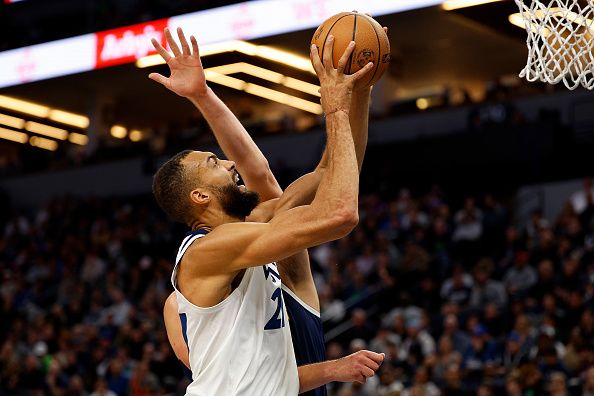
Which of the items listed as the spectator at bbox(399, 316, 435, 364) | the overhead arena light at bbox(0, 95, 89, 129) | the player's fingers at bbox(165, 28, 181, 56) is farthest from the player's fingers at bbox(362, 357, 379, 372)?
the overhead arena light at bbox(0, 95, 89, 129)

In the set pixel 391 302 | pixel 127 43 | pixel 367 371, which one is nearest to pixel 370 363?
pixel 367 371

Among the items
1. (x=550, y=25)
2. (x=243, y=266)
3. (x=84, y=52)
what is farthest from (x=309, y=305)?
(x=84, y=52)

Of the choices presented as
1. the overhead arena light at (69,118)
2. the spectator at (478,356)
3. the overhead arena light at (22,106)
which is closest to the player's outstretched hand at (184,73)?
the spectator at (478,356)

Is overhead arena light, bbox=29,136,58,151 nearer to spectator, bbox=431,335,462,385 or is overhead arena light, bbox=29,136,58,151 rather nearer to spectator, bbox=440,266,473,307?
spectator, bbox=440,266,473,307

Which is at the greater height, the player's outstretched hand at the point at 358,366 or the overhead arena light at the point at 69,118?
the overhead arena light at the point at 69,118

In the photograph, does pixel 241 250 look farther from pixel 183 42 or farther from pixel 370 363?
pixel 183 42

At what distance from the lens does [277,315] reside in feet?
10.7

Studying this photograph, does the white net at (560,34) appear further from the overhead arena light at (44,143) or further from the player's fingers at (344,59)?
the overhead arena light at (44,143)

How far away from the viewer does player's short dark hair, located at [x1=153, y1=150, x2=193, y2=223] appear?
3314mm

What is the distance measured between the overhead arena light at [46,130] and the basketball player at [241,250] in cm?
1687

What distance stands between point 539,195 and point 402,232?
232 centimetres

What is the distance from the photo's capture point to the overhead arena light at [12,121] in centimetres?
1916

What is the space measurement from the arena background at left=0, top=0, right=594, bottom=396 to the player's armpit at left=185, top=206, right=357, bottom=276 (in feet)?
17.9

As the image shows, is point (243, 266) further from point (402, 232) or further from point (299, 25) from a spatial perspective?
point (402, 232)
